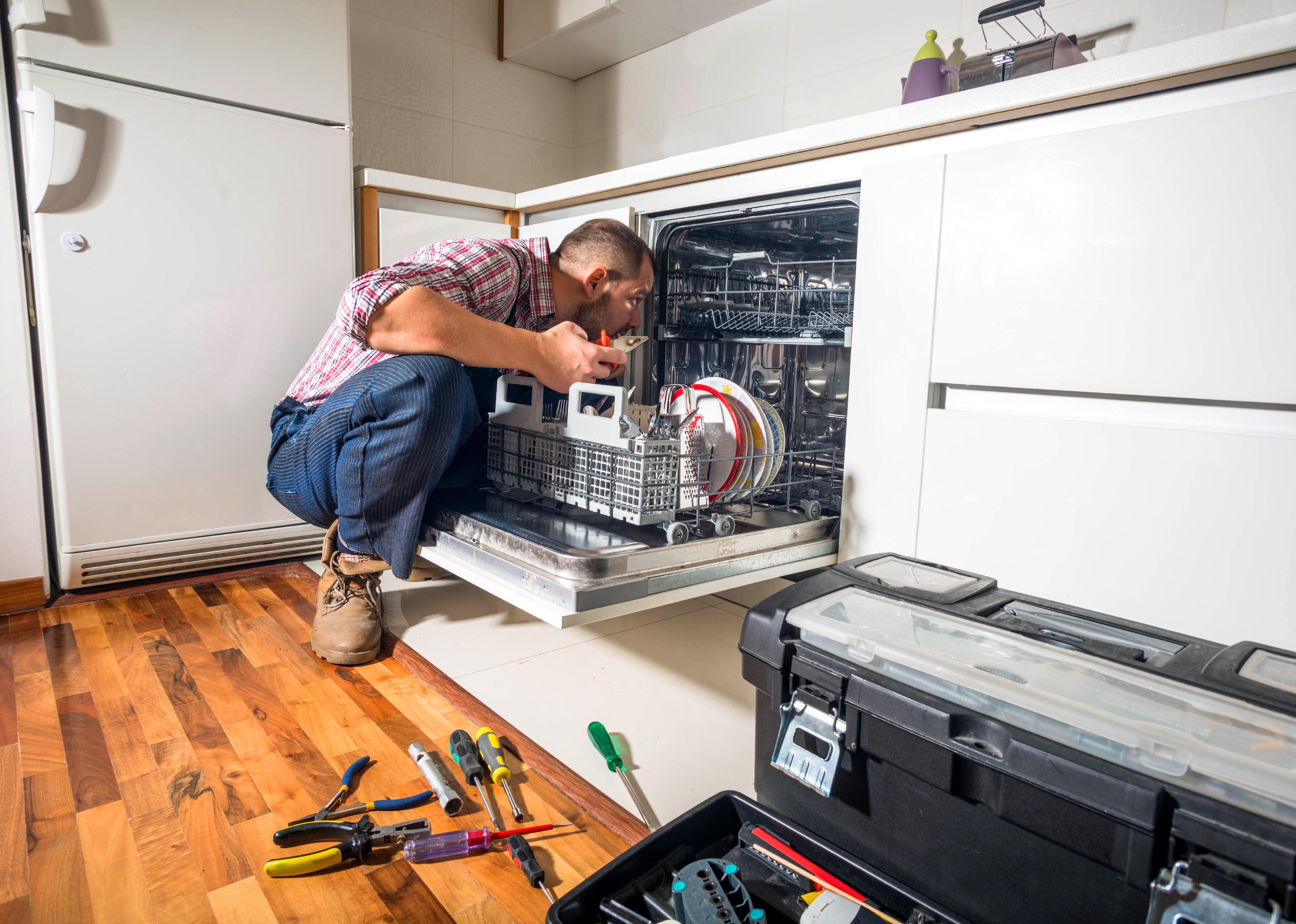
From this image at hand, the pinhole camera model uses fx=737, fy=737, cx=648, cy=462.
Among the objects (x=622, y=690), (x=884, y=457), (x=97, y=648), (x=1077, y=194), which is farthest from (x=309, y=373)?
(x=1077, y=194)

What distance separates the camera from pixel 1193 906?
523 mm

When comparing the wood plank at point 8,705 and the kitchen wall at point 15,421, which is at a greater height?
the kitchen wall at point 15,421

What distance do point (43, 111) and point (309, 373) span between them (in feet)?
2.32

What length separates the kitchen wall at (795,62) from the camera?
Result: 1.48 meters

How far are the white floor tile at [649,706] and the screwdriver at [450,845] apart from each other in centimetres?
18

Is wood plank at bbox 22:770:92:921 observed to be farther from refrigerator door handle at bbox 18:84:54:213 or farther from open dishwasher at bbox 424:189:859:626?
refrigerator door handle at bbox 18:84:54:213

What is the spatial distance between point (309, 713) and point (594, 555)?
57 cm

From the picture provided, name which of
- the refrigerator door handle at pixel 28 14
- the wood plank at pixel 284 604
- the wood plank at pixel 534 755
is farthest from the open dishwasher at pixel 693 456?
the refrigerator door handle at pixel 28 14

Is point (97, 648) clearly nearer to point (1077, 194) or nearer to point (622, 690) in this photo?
point (622, 690)

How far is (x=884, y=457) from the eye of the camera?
4.00ft

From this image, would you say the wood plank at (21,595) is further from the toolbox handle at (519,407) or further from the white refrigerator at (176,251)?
the toolbox handle at (519,407)

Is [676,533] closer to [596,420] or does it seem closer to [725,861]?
[596,420]

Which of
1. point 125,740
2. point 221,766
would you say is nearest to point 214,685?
point 125,740

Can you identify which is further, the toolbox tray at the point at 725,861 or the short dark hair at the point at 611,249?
the short dark hair at the point at 611,249
